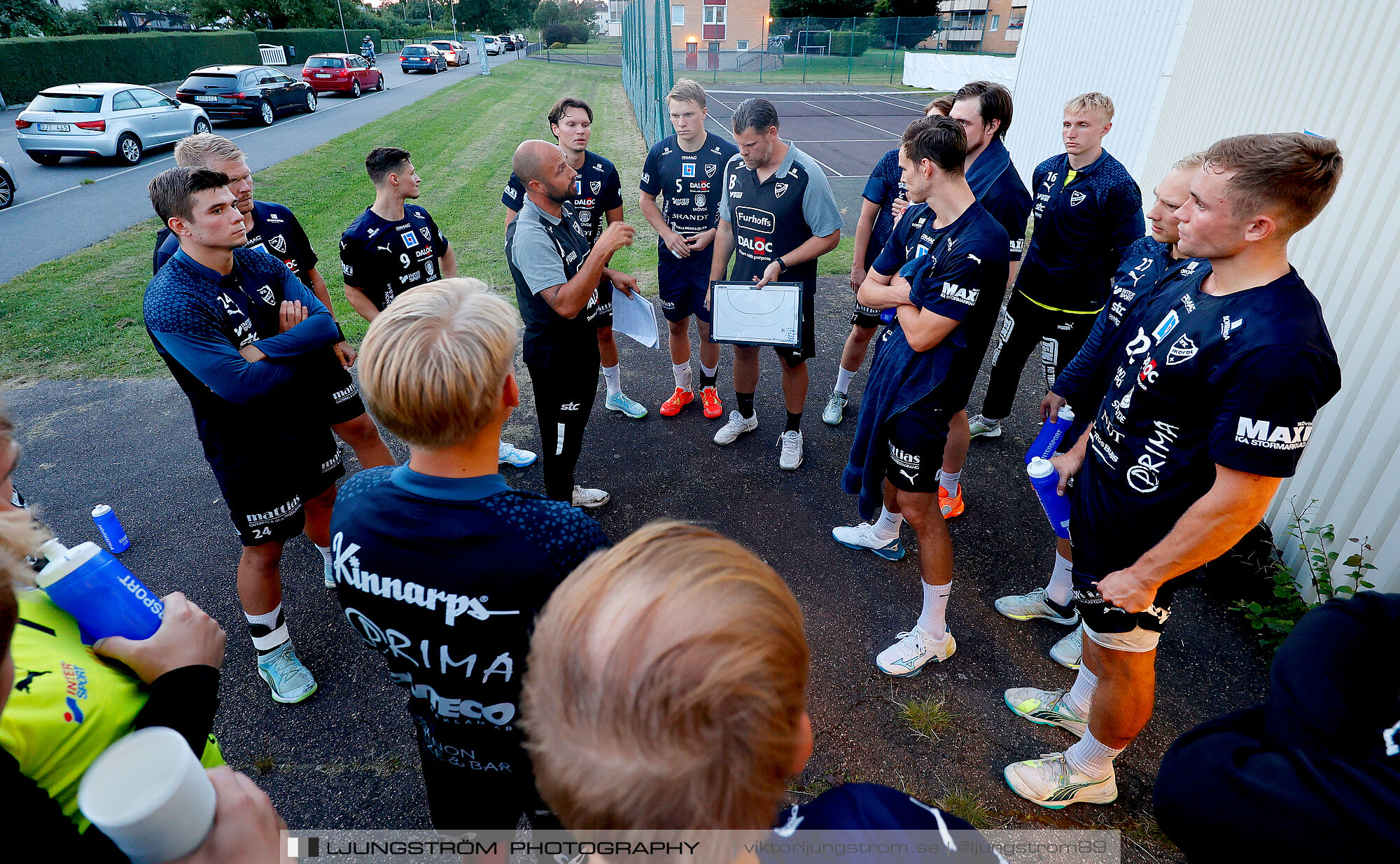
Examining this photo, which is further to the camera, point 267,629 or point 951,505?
point 951,505

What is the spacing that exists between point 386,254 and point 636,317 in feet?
5.17

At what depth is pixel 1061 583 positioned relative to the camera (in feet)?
11.0

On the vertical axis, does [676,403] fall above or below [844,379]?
below

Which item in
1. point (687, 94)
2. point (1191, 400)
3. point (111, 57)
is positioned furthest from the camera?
point (111, 57)

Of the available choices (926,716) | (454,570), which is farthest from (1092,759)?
(454,570)

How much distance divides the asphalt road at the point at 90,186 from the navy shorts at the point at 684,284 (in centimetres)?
866

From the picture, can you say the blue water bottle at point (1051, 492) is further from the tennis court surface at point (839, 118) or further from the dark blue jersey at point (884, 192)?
the tennis court surface at point (839, 118)

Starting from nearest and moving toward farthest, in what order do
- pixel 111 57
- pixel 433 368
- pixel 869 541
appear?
pixel 433 368
pixel 869 541
pixel 111 57

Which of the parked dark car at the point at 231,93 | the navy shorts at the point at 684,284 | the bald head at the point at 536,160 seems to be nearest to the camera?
the bald head at the point at 536,160

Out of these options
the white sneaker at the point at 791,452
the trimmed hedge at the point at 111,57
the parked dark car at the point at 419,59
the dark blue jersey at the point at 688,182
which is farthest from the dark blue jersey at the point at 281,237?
the parked dark car at the point at 419,59

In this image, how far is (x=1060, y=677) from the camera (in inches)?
122

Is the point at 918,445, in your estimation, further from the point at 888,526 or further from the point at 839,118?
the point at 839,118

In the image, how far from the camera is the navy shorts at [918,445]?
2906 mm

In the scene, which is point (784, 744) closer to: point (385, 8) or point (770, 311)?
point (770, 311)
